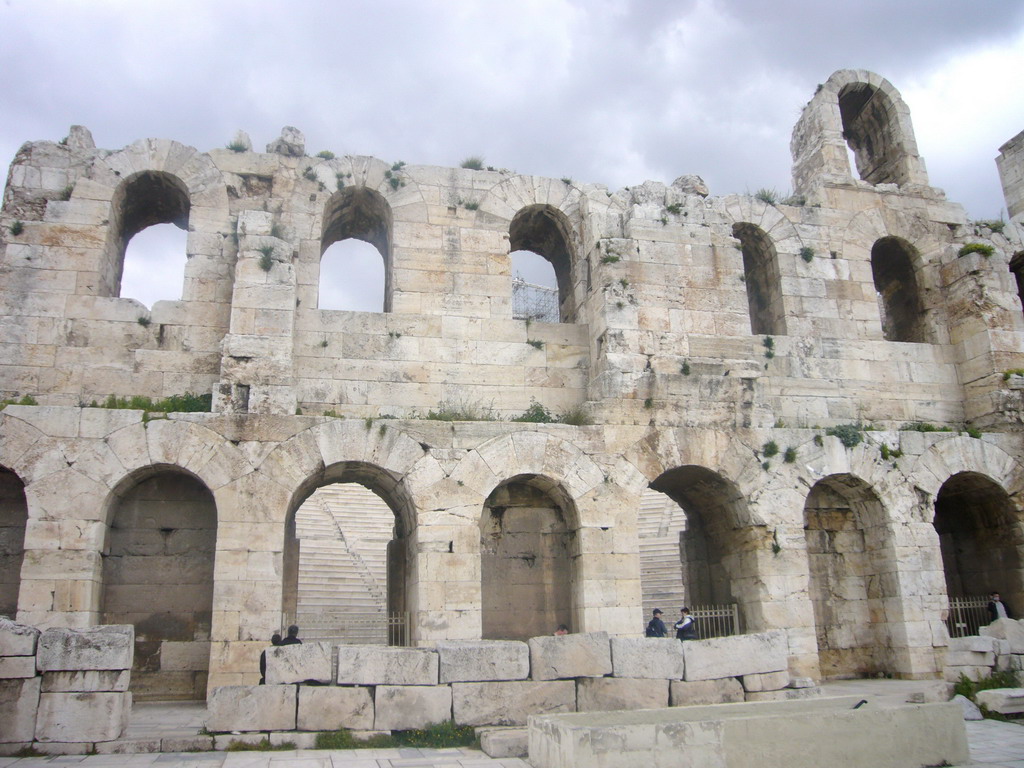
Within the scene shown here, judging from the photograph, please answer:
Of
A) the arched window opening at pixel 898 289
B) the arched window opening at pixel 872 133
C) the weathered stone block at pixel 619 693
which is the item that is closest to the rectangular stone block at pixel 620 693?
the weathered stone block at pixel 619 693

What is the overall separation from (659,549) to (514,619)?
9086mm

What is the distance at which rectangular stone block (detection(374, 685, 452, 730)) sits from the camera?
9.23 metres

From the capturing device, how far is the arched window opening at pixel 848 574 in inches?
575

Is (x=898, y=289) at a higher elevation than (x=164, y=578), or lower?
higher

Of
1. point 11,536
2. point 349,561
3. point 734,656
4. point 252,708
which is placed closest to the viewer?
point 252,708

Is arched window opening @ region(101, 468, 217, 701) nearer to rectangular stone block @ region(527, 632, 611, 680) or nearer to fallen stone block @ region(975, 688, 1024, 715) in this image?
rectangular stone block @ region(527, 632, 611, 680)

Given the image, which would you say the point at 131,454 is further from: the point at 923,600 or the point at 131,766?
the point at 923,600

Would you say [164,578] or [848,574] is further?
[848,574]

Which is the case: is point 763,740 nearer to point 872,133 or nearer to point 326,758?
point 326,758

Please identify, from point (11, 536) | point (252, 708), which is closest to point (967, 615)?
point (252, 708)

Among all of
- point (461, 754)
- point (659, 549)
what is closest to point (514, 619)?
point (461, 754)

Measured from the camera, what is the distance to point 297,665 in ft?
30.2

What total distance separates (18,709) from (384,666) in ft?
12.0

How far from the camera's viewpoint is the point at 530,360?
48.8 ft
